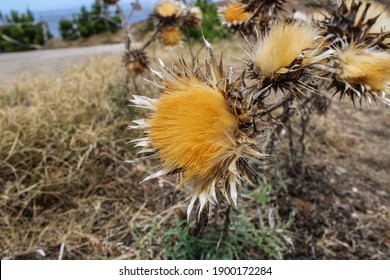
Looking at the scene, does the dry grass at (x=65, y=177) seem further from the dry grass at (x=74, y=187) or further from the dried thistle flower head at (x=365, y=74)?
the dried thistle flower head at (x=365, y=74)

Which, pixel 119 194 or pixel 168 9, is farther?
pixel 168 9

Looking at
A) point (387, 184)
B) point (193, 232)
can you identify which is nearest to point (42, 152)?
point (193, 232)

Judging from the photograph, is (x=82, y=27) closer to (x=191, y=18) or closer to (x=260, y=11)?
(x=191, y=18)

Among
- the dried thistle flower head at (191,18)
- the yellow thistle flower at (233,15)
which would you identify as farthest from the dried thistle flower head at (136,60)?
the yellow thistle flower at (233,15)

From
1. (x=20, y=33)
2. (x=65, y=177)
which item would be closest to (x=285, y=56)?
(x=65, y=177)

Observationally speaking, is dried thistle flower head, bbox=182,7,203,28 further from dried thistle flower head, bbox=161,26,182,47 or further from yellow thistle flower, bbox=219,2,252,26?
yellow thistle flower, bbox=219,2,252,26

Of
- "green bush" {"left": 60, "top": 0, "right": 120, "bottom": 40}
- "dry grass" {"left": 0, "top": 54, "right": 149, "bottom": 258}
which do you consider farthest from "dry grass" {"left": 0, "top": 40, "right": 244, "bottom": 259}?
"green bush" {"left": 60, "top": 0, "right": 120, "bottom": 40}

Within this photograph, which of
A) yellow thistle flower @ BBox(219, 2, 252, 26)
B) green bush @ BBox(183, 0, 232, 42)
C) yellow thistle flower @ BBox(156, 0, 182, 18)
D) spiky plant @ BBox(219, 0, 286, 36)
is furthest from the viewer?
green bush @ BBox(183, 0, 232, 42)
